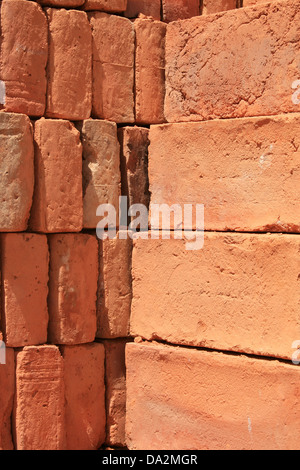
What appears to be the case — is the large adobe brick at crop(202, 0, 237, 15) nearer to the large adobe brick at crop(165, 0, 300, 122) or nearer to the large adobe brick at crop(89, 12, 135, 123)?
the large adobe brick at crop(165, 0, 300, 122)

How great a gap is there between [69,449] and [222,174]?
205 centimetres

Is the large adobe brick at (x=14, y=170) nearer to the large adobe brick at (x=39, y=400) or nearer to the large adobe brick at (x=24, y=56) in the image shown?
the large adobe brick at (x=24, y=56)

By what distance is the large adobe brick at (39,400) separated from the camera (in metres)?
4.48

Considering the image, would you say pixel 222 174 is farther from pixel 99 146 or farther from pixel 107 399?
pixel 107 399

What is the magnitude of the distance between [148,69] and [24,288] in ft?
5.77

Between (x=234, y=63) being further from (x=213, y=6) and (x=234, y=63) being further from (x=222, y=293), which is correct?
(x=222, y=293)

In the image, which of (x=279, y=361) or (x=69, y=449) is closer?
(x=279, y=361)

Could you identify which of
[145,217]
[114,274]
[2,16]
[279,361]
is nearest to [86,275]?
[114,274]

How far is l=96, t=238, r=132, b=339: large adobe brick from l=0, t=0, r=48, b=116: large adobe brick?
3.40 feet

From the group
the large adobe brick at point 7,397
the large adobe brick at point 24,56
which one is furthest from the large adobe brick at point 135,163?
the large adobe brick at point 7,397

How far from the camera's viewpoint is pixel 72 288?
471 centimetres

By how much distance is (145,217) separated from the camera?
Result: 197 inches

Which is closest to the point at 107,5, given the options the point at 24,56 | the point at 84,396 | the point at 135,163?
the point at 24,56

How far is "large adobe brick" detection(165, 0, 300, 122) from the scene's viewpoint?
4348mm
